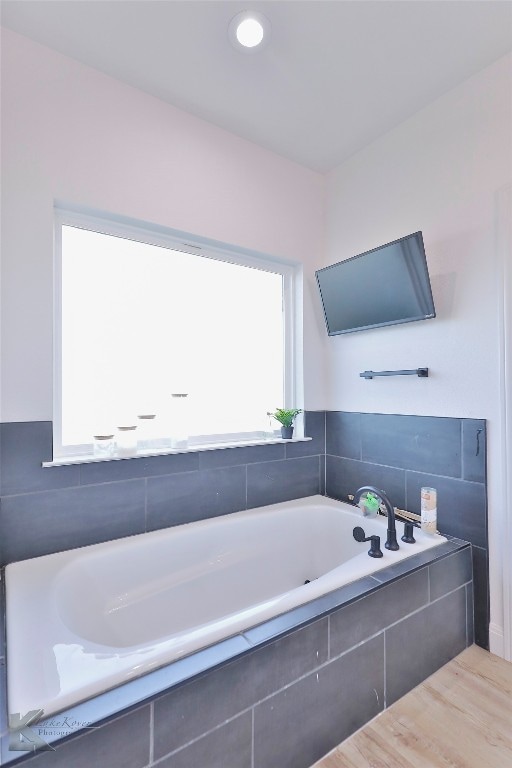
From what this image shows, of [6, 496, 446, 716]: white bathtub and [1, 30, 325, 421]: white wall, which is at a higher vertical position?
[1, 30, 325, 421]: white wall

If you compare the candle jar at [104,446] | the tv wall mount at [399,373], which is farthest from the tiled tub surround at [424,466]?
the candle jar at [104,446]

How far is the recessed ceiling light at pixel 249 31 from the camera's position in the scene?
1499 millimetres

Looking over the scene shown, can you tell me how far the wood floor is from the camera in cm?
122

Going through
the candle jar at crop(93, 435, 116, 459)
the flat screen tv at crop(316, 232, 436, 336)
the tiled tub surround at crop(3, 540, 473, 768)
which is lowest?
the tiled tub surround at crop(3, 540, 473, 768)

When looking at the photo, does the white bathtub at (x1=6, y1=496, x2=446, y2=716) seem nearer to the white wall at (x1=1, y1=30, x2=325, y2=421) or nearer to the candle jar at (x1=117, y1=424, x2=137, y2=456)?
the candle jar at (x1=117, y1=424, x2=137, y2=456)

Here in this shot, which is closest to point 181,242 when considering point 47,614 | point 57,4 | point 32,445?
point 57,4

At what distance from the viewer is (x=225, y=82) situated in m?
1.83

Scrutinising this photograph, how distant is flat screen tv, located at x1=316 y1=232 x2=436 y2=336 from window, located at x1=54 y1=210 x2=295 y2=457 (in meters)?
0.41

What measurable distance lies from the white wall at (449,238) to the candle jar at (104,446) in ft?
5.11

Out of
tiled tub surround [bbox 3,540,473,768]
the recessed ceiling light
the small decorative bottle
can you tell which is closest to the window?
the recessed ceiling light

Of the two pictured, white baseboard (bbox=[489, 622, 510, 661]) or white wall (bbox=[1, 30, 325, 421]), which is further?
white baseboard (bbox=[489, 622, 510, 661])

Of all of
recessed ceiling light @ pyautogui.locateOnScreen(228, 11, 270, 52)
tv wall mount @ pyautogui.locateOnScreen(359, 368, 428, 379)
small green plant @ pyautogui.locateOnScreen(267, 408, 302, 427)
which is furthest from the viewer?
small green plant @ pyautogui.locateOnScreen(267, 408, 302, 427)

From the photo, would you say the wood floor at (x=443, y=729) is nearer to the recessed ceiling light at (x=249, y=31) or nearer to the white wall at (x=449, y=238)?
the white wall at (x=449, y=238)

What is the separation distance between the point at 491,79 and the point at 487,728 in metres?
2.83
